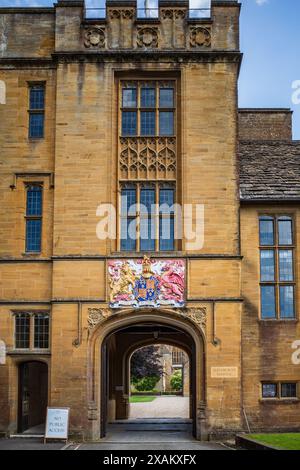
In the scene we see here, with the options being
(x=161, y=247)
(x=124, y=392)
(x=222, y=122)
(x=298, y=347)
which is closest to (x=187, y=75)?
(x=222, y=122)

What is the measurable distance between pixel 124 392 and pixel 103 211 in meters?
13.2

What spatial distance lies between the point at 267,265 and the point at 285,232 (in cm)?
130

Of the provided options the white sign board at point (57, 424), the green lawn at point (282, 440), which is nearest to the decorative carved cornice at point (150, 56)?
the white sign board at point (57, 424)

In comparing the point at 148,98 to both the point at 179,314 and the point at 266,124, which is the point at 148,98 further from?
the point at 266,124

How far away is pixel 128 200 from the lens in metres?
24.8

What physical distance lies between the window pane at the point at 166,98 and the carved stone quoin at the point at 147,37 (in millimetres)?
1561

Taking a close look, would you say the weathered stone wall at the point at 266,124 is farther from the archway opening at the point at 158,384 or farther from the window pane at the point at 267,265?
the archway opening at the point at 158,384

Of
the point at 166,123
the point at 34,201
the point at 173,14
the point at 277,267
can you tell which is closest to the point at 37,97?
the point at 34,201

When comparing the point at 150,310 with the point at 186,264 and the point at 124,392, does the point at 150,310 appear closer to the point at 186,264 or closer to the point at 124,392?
the point at 186,264

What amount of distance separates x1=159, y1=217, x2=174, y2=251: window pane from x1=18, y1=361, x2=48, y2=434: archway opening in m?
5.95

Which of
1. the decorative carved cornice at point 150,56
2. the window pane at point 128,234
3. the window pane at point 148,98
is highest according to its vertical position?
the decorative carved cornice at point 150,56

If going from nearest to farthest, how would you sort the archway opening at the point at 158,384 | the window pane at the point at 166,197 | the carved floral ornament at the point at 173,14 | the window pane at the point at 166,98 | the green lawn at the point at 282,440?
the green lawn at the point at 282,440
the window pane at the point at 166,197
the carved floral ornament at the point at 173,14
the window pane at the point at 166,98
the archway opening at the point at 158,384

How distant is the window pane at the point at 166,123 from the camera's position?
25.2 meters

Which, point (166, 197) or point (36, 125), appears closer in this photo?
point (166, 197)
